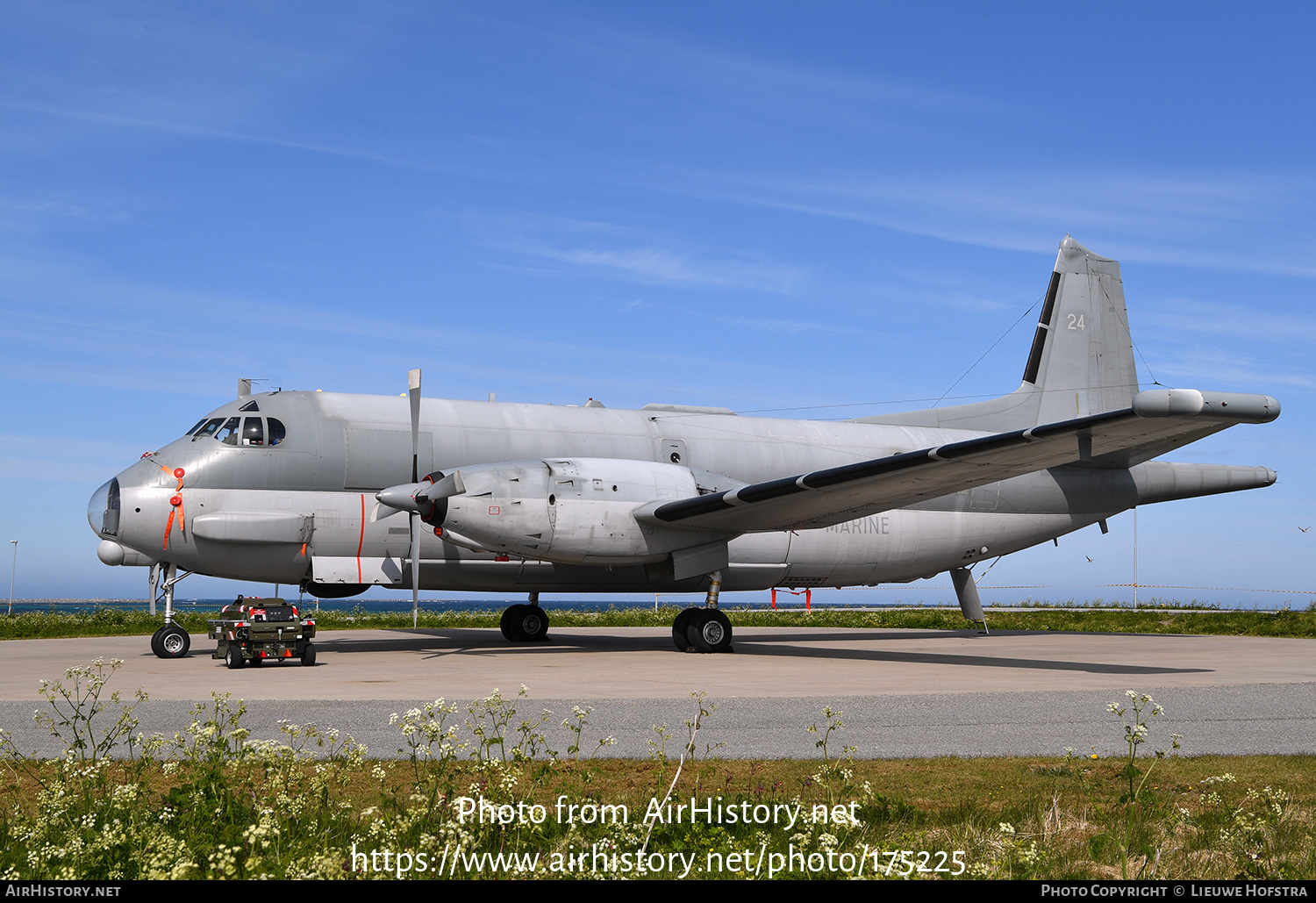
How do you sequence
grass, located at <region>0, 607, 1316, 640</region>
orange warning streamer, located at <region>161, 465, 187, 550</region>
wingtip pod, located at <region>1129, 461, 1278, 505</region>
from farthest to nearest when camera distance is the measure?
1. grass, located at <region>0, 607, 1316, 640</region>
2. wingtip pod, located at <region>1129, 461, 1278, 505</region>
3. orange warning streamer, located at <region>161, 465, 187, 550</region>

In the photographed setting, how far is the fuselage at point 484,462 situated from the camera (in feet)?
56.9

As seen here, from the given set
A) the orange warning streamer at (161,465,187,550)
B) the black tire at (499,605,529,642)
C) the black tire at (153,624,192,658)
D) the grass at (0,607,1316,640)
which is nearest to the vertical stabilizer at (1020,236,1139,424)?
the grass at (0,607,1316,640)

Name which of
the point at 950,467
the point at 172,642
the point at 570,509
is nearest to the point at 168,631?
the point at 172,642

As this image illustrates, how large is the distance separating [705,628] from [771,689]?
5952 mm

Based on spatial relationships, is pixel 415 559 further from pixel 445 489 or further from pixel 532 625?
pixel 532 625

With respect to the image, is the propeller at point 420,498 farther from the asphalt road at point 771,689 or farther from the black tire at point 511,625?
the black tire at point 511,625

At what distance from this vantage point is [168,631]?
16.8 meters

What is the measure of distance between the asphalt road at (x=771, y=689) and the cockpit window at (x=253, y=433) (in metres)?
3.79

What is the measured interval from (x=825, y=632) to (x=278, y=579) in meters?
14.0

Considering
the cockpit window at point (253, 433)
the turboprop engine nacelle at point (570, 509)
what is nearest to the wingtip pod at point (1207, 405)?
the turboprop engine nacelle at point (570, 509)

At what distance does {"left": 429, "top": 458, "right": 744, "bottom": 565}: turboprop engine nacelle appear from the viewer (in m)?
16.2

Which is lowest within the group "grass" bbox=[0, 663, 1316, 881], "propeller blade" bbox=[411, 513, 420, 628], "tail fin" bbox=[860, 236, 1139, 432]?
"grass" bbox=[0, 663, 1316, 881]

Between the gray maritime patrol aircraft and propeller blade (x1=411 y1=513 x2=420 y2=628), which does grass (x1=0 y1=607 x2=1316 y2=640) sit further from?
propeller blade (x1=411 y1=513 x2=420 y2=628)

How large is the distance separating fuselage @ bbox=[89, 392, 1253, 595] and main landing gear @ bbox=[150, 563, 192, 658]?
0.44 meters
